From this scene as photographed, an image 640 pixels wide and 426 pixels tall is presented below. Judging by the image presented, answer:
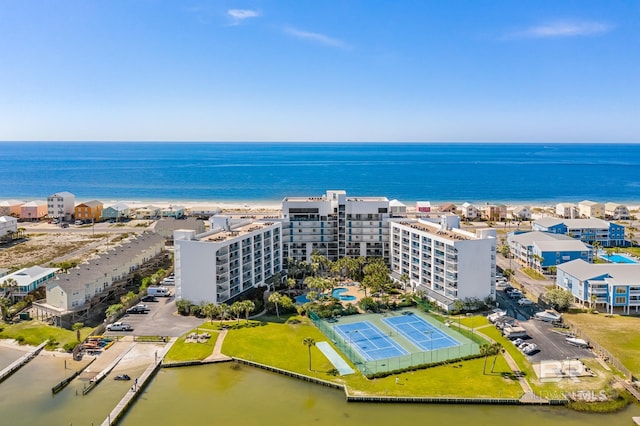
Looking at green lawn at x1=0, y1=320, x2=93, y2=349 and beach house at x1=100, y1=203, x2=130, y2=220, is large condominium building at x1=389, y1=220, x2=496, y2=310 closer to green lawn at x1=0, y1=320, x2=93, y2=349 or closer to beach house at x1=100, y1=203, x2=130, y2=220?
green lawn at x1=0, y1=320, x2=93, y2=349

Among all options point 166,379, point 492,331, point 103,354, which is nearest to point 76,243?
point 103,354

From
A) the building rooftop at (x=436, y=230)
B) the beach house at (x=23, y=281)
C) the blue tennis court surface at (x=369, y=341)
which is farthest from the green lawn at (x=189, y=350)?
the building rooftop at (x=436, y=230)

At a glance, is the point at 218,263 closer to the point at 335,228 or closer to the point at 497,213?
the point at 335,228

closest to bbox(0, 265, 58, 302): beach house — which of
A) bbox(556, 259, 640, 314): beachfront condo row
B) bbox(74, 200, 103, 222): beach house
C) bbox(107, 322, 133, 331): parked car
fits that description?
bbox(107, 322, 133, 331): parked car

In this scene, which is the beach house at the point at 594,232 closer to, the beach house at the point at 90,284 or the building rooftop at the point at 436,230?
the building rooftop at the point at 436,230

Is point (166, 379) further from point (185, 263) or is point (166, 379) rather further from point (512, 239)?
point (512, 239)

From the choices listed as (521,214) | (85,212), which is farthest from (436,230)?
(85,212)
